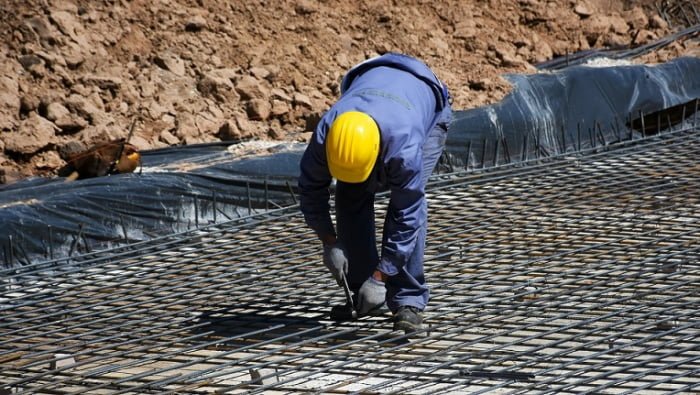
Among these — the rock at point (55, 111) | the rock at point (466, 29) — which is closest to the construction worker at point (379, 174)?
the rock at point (55, 111)

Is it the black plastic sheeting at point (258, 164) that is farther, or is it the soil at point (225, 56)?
the soil at point (225, 56)

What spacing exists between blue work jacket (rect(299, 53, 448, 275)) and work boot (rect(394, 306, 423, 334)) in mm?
281

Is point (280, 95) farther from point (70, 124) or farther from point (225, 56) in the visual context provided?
point (70, 124)

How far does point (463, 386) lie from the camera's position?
3848 millimetres

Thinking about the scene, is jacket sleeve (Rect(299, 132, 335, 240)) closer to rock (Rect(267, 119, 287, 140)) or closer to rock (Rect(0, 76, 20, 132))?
rock (Rect(267, 119, 287, 140))

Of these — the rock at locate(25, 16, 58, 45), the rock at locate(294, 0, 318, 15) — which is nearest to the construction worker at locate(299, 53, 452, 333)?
the rock at locate(25, 16, 58, 45)

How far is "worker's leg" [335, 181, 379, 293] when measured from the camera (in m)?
4.26

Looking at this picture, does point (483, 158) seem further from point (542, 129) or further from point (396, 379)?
point (396, 379)

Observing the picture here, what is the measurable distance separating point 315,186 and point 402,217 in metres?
0.36

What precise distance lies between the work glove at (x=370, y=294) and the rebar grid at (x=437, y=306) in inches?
6.1

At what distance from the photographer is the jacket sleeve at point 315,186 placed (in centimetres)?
395

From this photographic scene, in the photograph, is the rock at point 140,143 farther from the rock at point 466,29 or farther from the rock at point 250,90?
the rock at point 466,29

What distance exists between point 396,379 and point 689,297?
1510 millimetres

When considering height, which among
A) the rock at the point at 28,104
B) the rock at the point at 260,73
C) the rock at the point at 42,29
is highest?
the rock at the point at 42,29
